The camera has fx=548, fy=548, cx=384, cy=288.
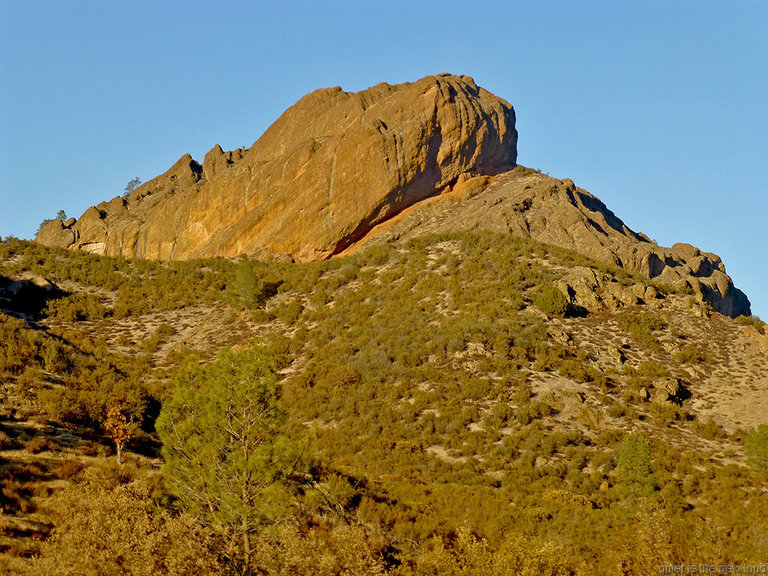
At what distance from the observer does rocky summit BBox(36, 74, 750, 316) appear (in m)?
54.8

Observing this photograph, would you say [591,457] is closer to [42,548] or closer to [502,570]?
[502,570]

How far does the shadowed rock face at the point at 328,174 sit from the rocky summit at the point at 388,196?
14 centimetres

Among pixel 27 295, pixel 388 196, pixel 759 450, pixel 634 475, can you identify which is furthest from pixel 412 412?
pixel 27 295

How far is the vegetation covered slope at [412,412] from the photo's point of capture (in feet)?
38.4

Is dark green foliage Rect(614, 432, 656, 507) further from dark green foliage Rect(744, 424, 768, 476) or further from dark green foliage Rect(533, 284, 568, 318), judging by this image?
dark green foliage Rect(533, 284, 568, 318)

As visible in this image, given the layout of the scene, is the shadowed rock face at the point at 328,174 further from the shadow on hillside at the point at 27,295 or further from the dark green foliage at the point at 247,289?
the shadow on hillside at the point at 27,295

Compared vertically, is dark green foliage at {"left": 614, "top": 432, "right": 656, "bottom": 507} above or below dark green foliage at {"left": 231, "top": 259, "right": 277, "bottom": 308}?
below

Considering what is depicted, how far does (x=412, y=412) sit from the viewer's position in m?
27.1

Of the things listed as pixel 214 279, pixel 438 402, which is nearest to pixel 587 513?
pixel 438 402

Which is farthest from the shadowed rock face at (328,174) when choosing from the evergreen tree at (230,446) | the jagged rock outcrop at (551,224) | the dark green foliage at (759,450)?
the evergreen tree at (230,446)

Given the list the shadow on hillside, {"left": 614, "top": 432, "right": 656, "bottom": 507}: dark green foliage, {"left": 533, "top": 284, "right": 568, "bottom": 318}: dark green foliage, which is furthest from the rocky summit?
{"left": 614, "top": 432, "right": 656, "bottom": 507}: dark green foliage

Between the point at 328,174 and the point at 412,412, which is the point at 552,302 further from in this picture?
the point at 328,174

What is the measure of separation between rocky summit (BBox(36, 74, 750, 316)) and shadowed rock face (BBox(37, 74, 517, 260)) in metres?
0.14

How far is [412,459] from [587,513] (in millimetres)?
7613
